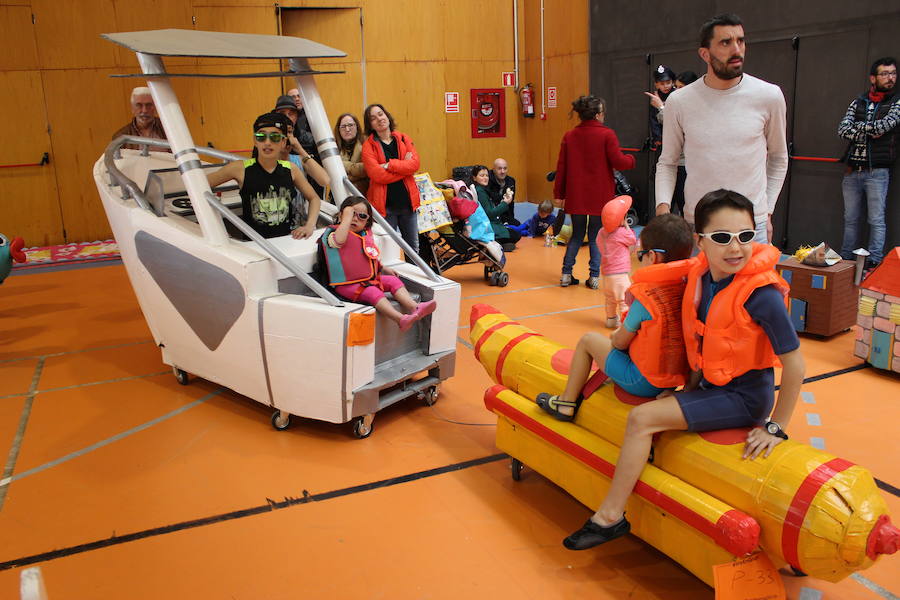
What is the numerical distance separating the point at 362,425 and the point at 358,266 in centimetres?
90

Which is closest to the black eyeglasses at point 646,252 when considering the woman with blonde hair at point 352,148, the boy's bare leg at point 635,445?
the boy's bare leg at point 635,445

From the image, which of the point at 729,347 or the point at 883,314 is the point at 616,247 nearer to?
the point at 883,314

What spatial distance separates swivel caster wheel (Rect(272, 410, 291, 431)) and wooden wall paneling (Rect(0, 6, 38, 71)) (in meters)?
7.91

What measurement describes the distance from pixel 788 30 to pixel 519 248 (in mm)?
3794

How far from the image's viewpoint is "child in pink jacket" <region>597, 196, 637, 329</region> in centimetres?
575

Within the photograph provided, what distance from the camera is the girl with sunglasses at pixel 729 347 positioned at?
2.52 meters

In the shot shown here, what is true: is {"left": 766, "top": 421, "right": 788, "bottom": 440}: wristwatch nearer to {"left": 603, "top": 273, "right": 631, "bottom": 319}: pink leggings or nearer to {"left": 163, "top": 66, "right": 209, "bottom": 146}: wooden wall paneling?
{"left": 603, "top": 273, "right": 631, "bottom": 319}: pink leggings

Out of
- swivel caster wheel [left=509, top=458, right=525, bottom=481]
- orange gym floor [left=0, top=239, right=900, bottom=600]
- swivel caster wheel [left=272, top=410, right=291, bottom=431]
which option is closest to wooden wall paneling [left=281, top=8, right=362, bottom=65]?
orange gym floor [left=0, top=239, right=900, bottom=600]

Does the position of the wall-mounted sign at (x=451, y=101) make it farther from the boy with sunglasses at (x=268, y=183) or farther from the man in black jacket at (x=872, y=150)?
the boy with sunglasses at (x=268, y=183)

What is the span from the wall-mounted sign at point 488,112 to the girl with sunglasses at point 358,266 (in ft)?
26.4

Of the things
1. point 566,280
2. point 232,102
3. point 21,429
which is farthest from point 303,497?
point 232,102

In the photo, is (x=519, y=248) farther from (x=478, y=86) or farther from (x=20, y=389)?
(x=20, y=389)

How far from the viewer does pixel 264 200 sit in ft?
15.6

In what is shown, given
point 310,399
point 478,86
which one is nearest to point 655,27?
point 478,86
